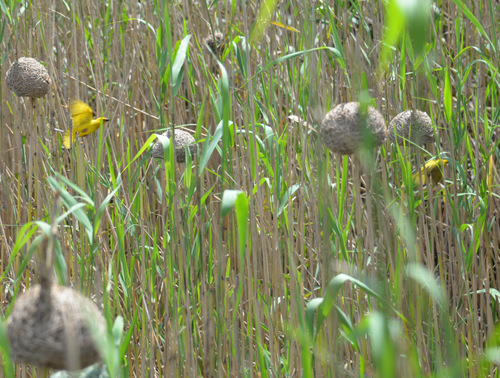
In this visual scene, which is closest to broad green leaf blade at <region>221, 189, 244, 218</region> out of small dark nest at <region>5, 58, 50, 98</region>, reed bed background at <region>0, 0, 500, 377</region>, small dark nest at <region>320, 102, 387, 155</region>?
reed bed background at <region>0, 0, 500, 377</region>

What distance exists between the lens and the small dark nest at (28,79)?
4.84 ft

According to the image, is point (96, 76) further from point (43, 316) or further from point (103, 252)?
point (43, 316)

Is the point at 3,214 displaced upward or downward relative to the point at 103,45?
downward

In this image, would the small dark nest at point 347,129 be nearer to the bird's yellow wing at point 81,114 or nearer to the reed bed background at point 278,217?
the reed bed background at point 278,217

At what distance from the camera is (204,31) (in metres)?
2.13

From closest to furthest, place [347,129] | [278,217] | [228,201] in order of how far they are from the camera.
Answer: [228,201], [347,129], [278,217]

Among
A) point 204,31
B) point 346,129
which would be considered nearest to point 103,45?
point 204,31

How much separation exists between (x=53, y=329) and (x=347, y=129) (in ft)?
1.75

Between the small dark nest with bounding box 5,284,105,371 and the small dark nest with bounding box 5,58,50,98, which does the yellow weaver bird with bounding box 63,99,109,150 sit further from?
the small dark nest with bounding box 5,284,105,371

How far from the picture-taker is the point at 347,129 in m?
0.96

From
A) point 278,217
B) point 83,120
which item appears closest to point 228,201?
point 278,217

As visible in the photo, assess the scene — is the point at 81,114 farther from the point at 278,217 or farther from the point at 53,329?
the point at 53,329

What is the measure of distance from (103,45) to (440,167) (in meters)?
1.58

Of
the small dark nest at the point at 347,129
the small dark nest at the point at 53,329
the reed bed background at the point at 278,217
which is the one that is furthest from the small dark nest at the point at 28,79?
the small dark nest at the point at 53,329
